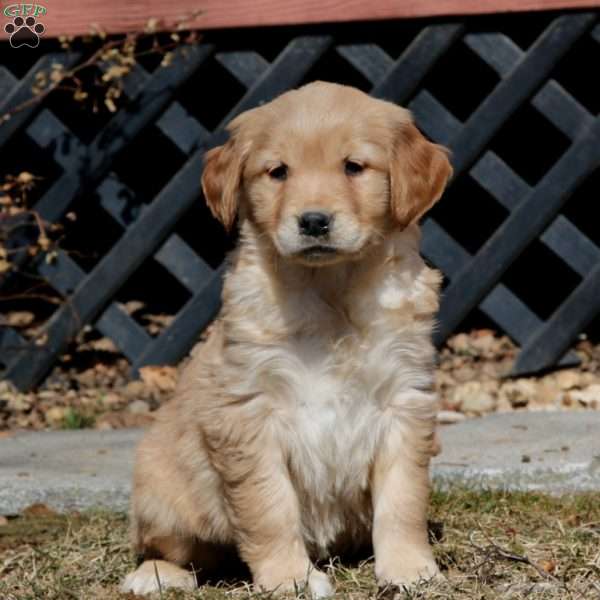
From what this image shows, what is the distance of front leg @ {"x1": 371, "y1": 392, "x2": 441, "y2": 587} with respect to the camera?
362cm

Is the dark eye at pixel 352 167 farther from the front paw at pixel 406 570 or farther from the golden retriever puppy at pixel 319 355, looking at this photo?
the front paw at pixel 406 570

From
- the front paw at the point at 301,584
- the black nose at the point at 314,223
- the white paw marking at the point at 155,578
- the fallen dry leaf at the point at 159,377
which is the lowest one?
the fallen dry leaf at the point at 159,377

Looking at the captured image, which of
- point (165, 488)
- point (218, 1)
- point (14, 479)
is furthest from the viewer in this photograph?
point (218, 1)

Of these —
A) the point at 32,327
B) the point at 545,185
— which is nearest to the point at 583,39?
the point at 545,185

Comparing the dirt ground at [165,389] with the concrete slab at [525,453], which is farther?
the dirt ground at [165,389]

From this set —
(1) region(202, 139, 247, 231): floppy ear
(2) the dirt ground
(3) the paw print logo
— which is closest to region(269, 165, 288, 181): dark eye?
(1) region(202, 139, 247, 231): floppy ear

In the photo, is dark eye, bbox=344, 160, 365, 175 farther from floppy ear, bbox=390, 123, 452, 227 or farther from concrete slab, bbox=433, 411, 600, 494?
concrete slab, bbox=433, 411, 600, 494

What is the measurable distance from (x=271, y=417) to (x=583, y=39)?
12.5 ft

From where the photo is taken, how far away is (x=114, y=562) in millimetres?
4121

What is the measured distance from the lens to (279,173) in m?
3.72

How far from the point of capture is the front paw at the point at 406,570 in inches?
139

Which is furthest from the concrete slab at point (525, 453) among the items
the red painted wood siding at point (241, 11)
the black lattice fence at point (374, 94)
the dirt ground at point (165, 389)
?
the red painted wood siding at point (241, 11)

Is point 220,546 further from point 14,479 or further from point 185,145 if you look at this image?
point 185,145

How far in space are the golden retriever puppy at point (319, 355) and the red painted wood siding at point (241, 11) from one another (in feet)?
7.85
